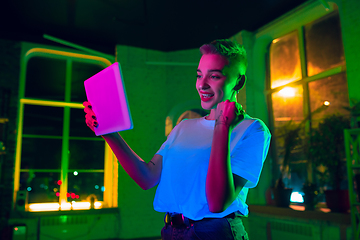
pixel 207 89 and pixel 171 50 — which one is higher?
pixel 171 50

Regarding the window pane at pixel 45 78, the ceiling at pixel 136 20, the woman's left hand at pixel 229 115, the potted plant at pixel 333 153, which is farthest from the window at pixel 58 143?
the woman's left hand at pixel 229 115

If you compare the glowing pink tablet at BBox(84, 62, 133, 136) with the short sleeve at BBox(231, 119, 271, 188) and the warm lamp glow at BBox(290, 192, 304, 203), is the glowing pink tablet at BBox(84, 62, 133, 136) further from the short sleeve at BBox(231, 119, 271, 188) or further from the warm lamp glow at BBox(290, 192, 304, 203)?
the warm lamp glow at BBox(290, 192, 304, 203)

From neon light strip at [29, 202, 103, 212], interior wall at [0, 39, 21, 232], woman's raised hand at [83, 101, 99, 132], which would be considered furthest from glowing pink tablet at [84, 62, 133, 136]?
neon light strip at [29, 202, 103, 212]

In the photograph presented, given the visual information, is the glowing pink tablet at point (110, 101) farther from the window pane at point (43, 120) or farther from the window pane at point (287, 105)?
the window pane at point (43, 120)

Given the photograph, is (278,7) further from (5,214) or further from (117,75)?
(5,214)

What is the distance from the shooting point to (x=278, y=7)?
15.4 feet

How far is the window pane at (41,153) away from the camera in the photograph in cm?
552

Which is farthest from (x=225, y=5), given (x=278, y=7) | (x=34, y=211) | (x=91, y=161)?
(x=34, y=211)

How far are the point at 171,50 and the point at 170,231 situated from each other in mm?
5797

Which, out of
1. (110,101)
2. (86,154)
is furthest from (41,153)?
(110,101)

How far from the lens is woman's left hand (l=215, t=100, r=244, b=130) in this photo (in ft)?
2.64

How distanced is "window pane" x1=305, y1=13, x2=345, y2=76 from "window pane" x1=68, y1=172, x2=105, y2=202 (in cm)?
446

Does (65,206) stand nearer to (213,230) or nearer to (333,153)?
(333,153)

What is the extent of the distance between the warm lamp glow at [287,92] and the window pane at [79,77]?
384cm
